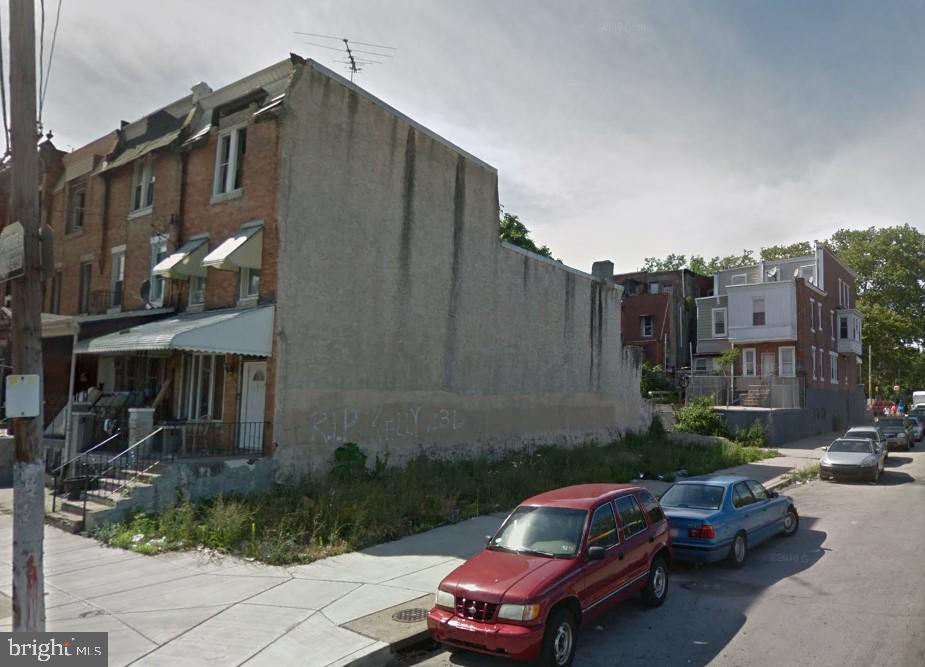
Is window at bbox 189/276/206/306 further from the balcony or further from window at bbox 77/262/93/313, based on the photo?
the balcony

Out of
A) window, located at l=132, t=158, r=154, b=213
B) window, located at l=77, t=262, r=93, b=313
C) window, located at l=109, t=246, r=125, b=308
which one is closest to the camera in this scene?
window, located at l=132, t=158, r=154, b=213

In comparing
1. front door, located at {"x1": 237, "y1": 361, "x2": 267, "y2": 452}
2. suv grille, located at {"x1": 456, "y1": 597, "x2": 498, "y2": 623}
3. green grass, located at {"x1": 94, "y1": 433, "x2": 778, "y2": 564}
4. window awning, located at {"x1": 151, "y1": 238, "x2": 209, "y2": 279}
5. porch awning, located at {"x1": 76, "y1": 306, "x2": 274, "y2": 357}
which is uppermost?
window awning, located at {"x1": 151, "y1": 238, "x2": 209, "y2": 279}

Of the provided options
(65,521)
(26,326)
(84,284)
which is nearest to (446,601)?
(26,326)

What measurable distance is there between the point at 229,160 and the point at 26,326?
11367mm

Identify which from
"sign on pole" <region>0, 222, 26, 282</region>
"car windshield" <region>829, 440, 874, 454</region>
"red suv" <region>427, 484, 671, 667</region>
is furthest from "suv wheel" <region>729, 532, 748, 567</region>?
"car windshield" <region>829, 440, 874, 454</region>

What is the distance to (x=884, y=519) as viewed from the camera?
547 inches

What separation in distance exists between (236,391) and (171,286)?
14.7ft

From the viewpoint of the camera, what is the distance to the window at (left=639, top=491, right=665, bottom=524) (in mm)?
8711

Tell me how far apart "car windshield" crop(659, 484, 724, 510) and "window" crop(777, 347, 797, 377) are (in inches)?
1206

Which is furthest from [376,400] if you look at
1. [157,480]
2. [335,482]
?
[157,480]

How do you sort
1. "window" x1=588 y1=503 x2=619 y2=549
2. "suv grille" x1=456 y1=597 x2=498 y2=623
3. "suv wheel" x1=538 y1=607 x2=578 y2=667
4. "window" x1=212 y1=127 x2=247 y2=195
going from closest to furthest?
"suv wheel" x1=538 y1=607 x2=578 y2=667 → "suv grille" x1=456 y1=597 x2=498 y2=623 → "window" x1=588 y1=503 x2=619 y2=549 → "window" x1=212 y1=127 x2=247 y2=195

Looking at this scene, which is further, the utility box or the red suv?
the red suv

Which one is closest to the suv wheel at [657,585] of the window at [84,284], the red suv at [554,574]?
the red suv at [554,574]

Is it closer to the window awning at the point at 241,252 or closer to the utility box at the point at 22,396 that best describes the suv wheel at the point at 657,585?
the utility box at the point at 22,396
